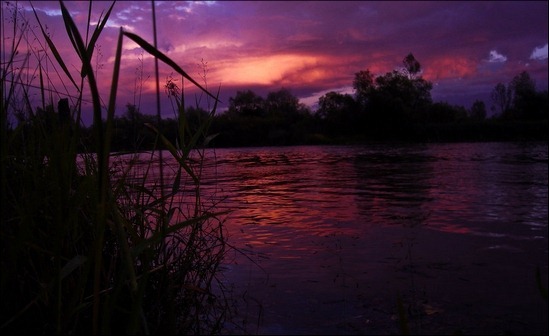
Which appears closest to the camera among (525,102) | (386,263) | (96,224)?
(96,224)

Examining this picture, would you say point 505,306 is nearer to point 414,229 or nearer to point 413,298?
point 413,298

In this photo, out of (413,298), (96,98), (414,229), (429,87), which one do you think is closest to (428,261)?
(413,298)

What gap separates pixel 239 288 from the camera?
16.1 feet

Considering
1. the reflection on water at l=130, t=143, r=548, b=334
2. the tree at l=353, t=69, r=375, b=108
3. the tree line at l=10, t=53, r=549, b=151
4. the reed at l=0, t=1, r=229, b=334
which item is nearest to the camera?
the reed at l=0, t=1, r=229, b=334

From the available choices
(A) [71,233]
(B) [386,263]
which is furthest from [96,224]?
Result: (B) [386,263]

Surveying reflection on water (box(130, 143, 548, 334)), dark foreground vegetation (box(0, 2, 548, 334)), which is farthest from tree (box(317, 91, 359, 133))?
dark foreground vegetation (box(0, 2, 548, 334))

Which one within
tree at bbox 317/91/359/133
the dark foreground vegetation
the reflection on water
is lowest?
the reflection on water

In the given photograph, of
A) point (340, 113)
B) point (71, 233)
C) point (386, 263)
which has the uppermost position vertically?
point (340, 113)

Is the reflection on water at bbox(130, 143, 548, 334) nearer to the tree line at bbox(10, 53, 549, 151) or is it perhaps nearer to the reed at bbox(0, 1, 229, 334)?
the reed at bbox(0, 1, 229, 334)

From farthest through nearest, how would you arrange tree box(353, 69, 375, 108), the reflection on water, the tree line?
tree box(353, 69, 375, 108) < the tree line < the reflection on water

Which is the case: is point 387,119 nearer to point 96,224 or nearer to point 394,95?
point 394,95

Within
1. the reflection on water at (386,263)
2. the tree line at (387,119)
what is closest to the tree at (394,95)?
the tree line at (387,119)

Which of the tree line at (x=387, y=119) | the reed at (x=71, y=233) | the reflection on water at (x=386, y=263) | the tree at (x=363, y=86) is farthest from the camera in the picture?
the tree at (x=363, y=86)

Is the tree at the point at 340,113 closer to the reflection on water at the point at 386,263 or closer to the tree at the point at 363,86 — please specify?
the tree at the point at 363,86
